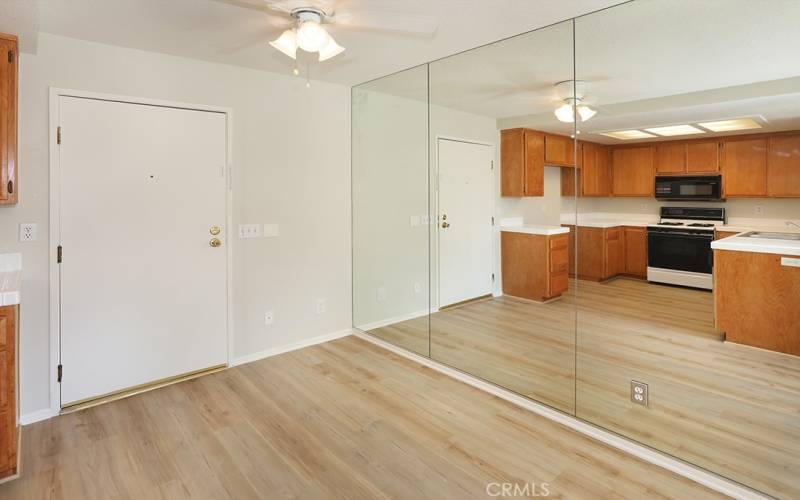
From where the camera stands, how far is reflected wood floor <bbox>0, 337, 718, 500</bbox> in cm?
208

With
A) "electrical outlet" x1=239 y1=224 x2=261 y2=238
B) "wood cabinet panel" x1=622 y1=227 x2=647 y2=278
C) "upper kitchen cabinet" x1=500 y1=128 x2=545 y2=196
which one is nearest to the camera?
"wood cabinet panel" x1=622 y1=227 x2=647 y2=278

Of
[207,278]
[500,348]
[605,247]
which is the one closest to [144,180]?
[207,278]

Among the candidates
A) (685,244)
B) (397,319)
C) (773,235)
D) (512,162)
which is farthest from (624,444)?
(397,319)

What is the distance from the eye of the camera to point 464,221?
347 cm

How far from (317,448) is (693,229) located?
231cm

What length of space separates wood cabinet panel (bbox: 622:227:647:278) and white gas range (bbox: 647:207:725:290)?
0.05m

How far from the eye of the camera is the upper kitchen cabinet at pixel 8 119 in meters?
2.36

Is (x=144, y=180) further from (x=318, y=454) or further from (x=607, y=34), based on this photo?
(x=607, y=34)

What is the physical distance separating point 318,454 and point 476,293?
1.70 metres

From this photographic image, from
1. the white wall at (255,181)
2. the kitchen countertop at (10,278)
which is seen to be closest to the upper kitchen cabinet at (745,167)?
the white wall at (255,181)

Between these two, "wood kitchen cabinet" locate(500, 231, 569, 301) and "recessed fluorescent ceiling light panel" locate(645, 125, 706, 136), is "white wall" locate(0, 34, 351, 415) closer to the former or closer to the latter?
"wood kitchen cabinet" locate(500, 231, 569, 301)

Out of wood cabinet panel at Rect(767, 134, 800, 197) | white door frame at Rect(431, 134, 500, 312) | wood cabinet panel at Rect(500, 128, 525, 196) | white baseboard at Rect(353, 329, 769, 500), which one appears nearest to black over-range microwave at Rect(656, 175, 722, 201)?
wood cabinet panel at Rect(767, 134, 800, 197)

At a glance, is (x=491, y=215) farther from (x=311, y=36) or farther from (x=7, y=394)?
(x=7, y=394)

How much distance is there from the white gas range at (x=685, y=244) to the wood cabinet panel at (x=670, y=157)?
0.21 metres
